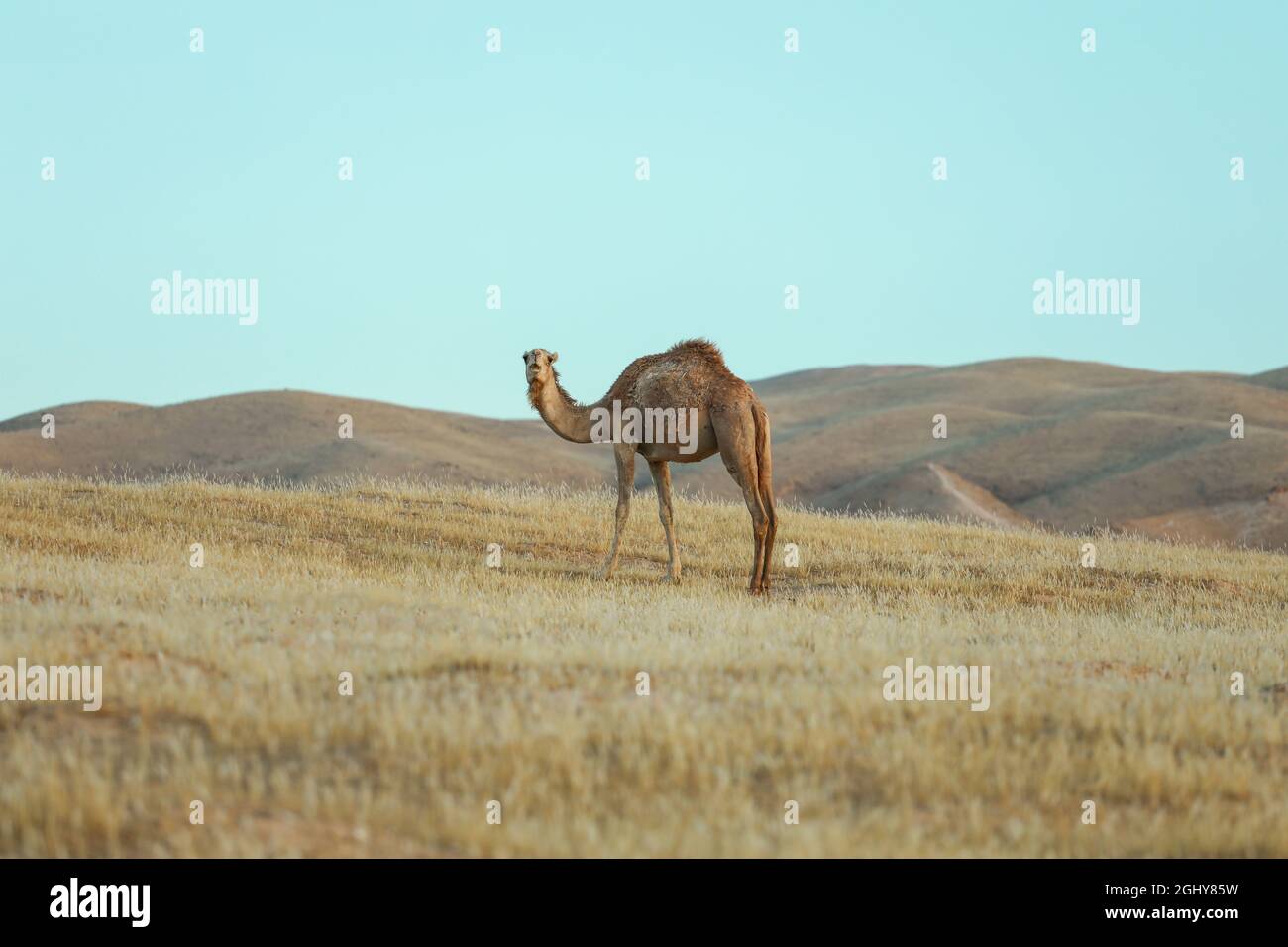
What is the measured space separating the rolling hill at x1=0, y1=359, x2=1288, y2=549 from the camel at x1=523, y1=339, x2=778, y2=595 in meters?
27.8

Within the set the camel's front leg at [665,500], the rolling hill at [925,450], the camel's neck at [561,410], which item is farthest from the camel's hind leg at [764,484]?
the rolling hill at [925,450]

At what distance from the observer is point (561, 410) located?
16.2 metres

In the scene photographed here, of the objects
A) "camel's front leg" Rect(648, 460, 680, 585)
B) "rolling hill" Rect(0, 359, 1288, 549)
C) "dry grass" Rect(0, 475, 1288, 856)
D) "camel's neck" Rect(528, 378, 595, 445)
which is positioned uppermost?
"rolling hill" Rect(0, 359, 1288, 549)

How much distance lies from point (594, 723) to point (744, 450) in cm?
807

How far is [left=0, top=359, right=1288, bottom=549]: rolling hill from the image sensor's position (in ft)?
157

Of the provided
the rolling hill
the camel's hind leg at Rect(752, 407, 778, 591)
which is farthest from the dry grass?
the rolling hill

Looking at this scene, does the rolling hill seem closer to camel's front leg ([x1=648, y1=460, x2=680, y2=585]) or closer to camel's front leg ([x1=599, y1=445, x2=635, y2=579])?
camel's front leg ([x1=648, y1=460, x2=680, y2=585])

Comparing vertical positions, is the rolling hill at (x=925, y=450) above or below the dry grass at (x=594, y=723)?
above

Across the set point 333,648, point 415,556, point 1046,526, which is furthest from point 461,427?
point 333,648

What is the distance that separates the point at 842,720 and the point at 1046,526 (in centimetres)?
4115

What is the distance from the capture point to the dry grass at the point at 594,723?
19.1 ft

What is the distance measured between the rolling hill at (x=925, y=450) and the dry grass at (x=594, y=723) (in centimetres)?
3037

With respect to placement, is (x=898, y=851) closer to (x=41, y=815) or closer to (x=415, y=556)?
(x=41, y=815)

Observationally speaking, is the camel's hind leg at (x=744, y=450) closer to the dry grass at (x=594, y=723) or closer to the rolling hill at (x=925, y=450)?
the dry grass at (x=594, y=723)
